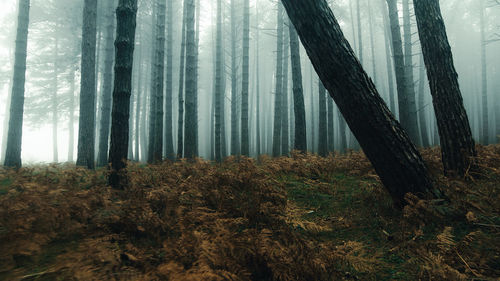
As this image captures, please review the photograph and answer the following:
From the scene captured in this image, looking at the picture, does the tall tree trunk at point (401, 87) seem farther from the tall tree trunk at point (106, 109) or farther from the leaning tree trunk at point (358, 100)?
the tall tree trunk at point (106, 109)

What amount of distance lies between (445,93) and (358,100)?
2391 mm

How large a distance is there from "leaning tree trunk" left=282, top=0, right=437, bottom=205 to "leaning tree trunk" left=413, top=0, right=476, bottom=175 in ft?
5.05

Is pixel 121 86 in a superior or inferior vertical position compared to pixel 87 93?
inferior

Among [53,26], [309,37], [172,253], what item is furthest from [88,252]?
[53,26]

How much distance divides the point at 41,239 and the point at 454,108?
555cm

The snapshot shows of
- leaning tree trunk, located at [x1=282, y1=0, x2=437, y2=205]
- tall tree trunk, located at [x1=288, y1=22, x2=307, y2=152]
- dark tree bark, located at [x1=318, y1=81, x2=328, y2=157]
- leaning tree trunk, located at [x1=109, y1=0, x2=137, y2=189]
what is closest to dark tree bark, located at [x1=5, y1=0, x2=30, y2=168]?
leaning tree trunk, located at [x1=109, y1=0, x2=137, y2=189]

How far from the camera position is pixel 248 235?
7.23ft

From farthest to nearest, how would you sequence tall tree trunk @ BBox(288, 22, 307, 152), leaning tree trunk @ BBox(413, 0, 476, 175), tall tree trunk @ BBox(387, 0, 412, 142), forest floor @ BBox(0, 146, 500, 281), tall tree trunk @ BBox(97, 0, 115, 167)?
tall tree trunk @ BBox(97, 0, 115, 167), tall tree trunk @ BBox(387, 0, 412, 142), tall tree trunk @ BBox(288, 22, 307, 152), leaning tree trunk @ BBox(413, 0, 476, 175), forest floor @ BBox(0, 146, 500, 281)

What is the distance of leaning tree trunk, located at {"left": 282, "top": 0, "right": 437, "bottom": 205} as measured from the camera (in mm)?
2871

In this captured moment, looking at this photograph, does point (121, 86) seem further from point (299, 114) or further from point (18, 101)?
point (18, 101)

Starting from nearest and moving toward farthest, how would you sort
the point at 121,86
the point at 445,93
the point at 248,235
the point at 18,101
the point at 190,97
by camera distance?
the point at 248,235
the point at 445,93
the point at 121,86
the point at 18,101
the point at 190,97

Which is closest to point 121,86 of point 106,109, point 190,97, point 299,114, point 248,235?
point 248,235

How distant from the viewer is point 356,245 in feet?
7.30

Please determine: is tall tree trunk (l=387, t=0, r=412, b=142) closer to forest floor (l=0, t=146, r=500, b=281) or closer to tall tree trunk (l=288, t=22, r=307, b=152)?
tall tree trunk (l=288, t=22, r=307, b=152)
